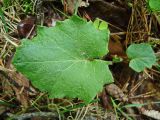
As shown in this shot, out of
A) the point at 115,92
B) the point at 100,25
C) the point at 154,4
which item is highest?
the point at 154,4

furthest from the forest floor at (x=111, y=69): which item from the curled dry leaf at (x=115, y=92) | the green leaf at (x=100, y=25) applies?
the green leaf at (x=100, y=25)

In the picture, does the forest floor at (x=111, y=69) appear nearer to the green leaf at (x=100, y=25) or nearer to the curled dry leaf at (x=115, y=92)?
the curled dry leaf at (x=115, y=92)

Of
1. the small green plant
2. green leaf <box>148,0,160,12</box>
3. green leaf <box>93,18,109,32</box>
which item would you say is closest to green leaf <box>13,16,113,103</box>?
the small green plant

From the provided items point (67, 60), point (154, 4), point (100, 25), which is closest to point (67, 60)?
point (67, 60)

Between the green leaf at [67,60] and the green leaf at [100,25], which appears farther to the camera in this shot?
the green leaf at [100,25]

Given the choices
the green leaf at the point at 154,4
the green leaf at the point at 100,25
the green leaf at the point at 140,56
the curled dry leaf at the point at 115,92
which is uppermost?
the green leaf at the point at 154,4

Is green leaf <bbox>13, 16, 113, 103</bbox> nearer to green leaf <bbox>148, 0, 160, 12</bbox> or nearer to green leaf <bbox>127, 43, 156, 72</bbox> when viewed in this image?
green leaf <bbox>127, 43, 156, 72</bbox>

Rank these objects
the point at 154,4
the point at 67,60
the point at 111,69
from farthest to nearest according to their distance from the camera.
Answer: the point at 111,69
the point at 154,4
the point at 67,60

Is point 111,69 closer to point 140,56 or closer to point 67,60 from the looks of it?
point 140,56
